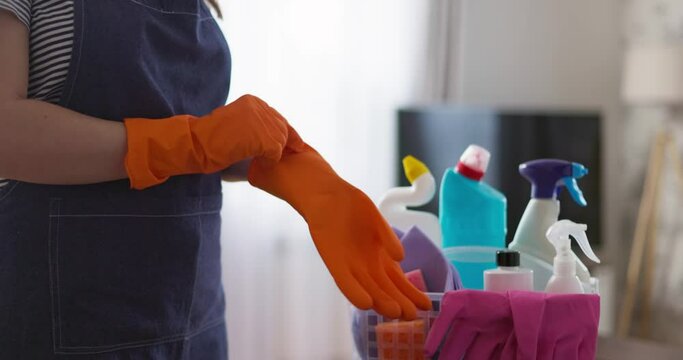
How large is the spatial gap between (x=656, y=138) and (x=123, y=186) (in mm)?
3454

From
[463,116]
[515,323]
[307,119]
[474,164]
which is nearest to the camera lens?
[515,323]

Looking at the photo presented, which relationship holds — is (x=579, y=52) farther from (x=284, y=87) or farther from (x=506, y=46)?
(x=284, y=87)

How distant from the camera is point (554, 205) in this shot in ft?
3.42

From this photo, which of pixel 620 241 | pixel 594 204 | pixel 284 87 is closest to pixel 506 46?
pixel 594 204

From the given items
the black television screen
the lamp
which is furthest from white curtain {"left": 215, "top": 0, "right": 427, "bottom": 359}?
the lamp

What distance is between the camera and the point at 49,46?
35.6 inches

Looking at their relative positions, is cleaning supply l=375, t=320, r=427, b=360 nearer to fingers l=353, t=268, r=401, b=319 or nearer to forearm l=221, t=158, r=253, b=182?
fingers l=353, t=268, r=401, b=319

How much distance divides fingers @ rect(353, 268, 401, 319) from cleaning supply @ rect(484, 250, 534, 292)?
0.12 m

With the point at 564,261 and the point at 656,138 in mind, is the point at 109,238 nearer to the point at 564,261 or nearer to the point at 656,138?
the point at 564,261

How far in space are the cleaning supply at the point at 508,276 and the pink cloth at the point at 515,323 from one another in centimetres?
4

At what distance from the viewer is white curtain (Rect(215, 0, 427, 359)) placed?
106 inches

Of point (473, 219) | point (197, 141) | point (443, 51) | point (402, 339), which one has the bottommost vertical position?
point (402, 339)

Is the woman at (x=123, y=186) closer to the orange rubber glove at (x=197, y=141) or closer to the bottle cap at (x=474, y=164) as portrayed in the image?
the orange rubber glove at (x=197, y=141)

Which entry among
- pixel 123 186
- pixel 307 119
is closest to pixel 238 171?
pixel 123 186
